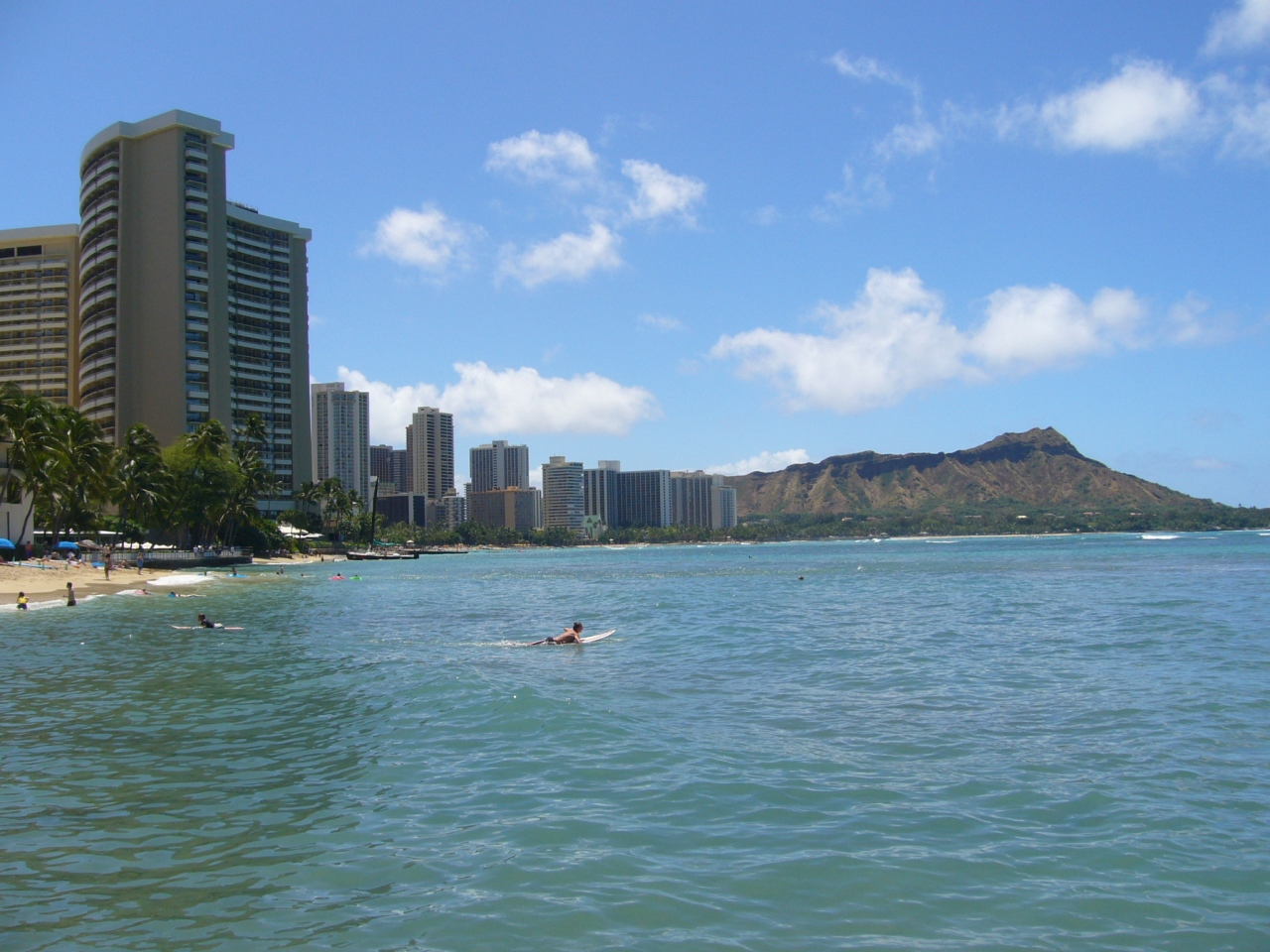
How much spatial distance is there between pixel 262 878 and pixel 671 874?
146 inches

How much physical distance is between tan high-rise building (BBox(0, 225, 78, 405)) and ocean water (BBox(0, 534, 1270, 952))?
129 meters

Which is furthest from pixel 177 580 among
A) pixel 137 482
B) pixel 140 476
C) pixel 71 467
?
pixel 140 476

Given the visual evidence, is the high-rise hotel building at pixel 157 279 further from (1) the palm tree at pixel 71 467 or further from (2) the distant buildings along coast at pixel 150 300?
(1) the palm tree at pixel 71 467

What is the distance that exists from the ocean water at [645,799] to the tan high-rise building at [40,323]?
129 metres

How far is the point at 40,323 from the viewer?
131 metres

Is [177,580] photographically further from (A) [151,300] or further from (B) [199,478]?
(A) [151,300]

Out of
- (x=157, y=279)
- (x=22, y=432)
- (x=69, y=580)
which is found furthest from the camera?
(x=157, y=279)

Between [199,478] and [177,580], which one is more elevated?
[199,478]

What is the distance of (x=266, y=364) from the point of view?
132 m

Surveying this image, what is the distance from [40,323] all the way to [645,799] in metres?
151

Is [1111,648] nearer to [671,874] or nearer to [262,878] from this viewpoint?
[671,874]

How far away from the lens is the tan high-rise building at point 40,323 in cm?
13100

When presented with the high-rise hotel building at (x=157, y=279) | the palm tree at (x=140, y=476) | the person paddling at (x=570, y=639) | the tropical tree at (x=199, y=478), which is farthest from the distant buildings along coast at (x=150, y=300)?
the person paddling at (x=570, y=639)

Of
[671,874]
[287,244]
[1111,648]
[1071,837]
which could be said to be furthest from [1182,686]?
[287,244]
